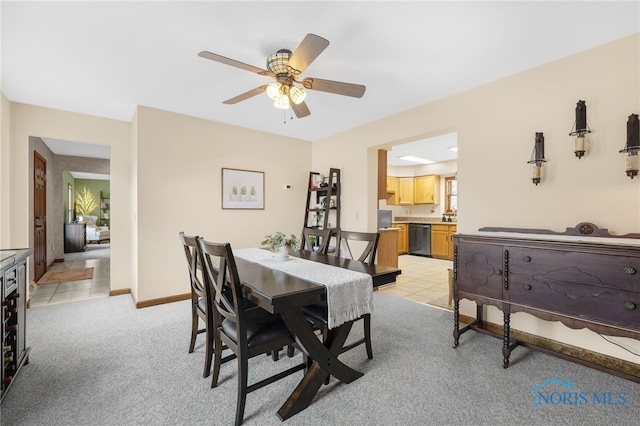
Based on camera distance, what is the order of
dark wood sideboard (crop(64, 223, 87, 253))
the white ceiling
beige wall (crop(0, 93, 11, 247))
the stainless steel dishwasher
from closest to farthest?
the white ceiling → beige wall (crop(0, 93, 11, 247)) → the stainless steel dishwasher → dark wood sideboard (crop(64, 223, 87, 253))

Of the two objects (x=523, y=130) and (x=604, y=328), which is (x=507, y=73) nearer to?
(x=523, y=130)

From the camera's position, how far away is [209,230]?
3.99 m

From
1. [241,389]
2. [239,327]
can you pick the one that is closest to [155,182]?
[239,327]

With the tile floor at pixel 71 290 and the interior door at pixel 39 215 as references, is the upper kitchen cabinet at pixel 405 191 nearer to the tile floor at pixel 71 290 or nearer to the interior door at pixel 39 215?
the tile floor at pixel 71 290

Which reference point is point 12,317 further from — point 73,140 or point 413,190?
point 413,190

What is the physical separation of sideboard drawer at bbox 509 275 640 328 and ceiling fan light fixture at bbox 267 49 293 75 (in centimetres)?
236

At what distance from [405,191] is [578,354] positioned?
5974 millimetres

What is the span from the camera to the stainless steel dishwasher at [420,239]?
23.6 ft

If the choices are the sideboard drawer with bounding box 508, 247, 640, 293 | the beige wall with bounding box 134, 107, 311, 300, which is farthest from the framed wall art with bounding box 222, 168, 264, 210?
the sideboard drawer with bounding box 508, 247, 640, 293

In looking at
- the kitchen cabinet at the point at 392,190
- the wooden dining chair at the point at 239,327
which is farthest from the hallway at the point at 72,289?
the kitchen cabinet at the point at 392,190

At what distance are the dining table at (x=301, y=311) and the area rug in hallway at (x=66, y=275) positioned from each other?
4.49 m

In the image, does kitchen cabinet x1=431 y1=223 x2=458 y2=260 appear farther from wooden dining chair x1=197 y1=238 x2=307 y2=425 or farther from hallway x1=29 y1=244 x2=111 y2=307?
hallway x1=29 y1=244 x2=111 y2=307

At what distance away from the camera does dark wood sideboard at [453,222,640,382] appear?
5.60 feet

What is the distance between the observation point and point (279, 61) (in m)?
2.12
